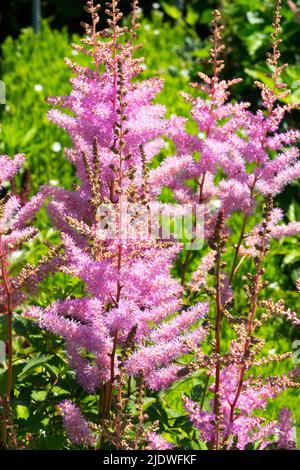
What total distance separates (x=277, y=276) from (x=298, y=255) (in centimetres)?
20

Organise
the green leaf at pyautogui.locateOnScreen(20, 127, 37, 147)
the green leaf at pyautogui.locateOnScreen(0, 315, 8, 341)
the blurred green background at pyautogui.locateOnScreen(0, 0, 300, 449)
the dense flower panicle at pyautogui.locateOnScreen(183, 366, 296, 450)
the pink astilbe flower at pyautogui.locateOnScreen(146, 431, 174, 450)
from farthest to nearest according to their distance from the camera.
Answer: the green leaf at pyautogui.locateOnScreen(20, 127, 37, 147), the blurred green background at pyautogui.locateOnScreen(0, 0, 300, 449), the green leaf at pyautogui.locateOnScreen(0, 315, 8, 341), the dense flower panicle at pyautogui.locateOnScreen(183, 366, 296, 450), the pink astilbe flower at pyautogui.locateOnScreen(146, 431, 174, 450)

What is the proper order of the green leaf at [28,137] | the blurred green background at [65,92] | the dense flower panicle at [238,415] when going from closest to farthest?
the dense flower panicle at [238,415] → the blurred green background at [65,92] → the green leaf at [28,137]

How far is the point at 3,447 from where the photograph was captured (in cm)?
235

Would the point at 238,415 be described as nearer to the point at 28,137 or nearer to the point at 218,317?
the point at 218,317

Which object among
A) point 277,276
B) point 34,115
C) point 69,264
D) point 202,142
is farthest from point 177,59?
point 69,264

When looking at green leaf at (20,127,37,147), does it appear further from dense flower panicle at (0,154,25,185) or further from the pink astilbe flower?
the pink astilbe flower

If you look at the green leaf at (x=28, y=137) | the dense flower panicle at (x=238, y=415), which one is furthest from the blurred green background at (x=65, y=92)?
the dense flower panicle at (x=238, y=415)

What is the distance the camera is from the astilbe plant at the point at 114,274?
2.12m

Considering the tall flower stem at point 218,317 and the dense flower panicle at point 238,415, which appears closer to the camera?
the tall flower stem at point 218,317

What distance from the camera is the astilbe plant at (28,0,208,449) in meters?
2.12

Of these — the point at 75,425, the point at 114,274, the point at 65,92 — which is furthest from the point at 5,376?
the point at 65,92

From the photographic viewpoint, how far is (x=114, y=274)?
2135 mm

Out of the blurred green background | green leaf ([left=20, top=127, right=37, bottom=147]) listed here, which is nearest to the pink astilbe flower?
the blurred green background

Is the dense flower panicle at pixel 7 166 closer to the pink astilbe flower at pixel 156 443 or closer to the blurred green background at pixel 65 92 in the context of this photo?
the blurred green background at pixel 65 92
